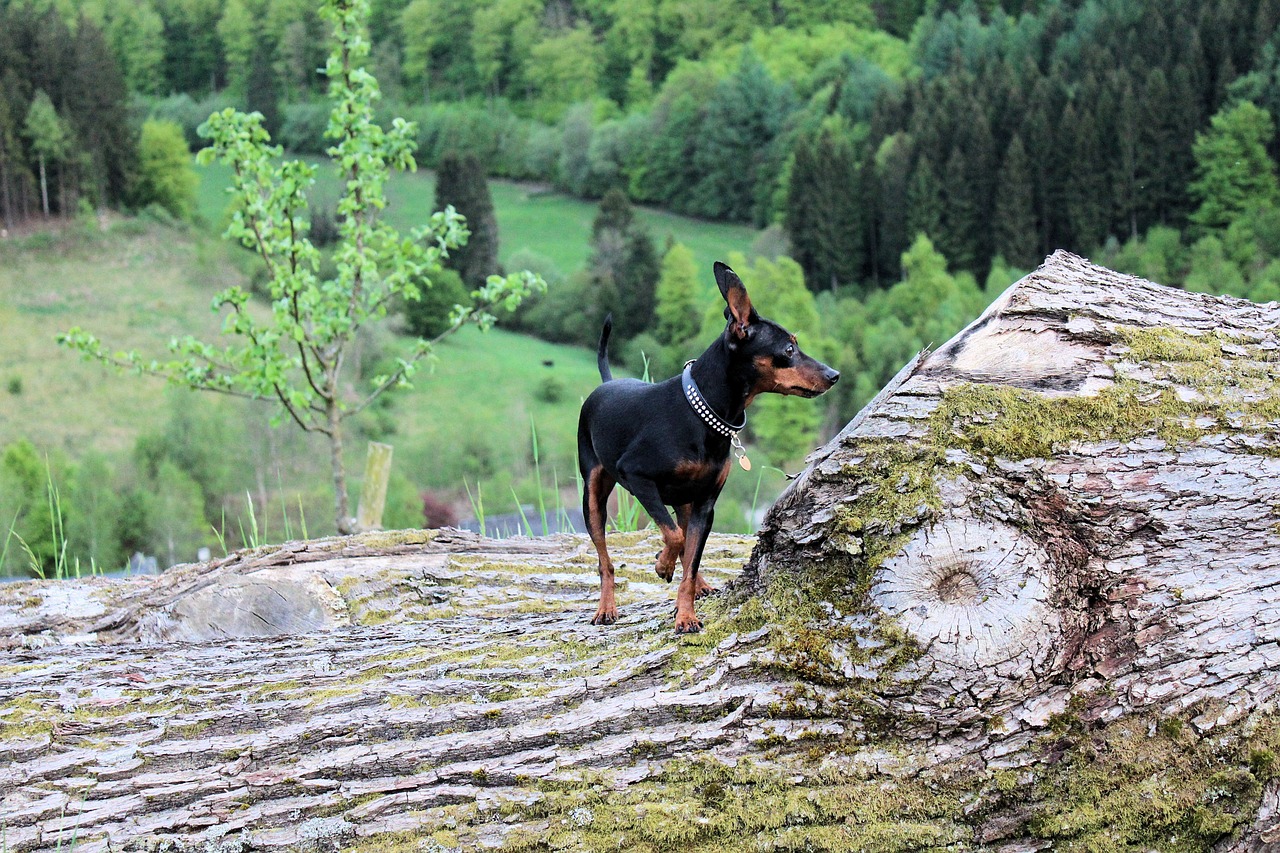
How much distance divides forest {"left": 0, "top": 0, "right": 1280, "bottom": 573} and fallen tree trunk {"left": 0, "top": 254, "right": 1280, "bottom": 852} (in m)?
54.0

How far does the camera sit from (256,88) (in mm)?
119562

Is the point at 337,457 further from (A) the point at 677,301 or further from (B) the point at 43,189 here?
(B) the point at 43,189

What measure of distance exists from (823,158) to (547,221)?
1154 inches

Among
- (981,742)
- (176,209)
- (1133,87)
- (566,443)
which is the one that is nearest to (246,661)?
(981,742)

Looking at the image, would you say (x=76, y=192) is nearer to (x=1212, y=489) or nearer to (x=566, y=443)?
(x=566, y=443)

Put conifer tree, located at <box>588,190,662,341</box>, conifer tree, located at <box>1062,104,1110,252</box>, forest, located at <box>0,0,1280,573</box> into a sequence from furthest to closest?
conifer tree, located at <box>588,190,662,341</box>
conifer tree, located at <box>1062,104,1110,252</box>
forest, located at <box>0,0,1280,573</box>

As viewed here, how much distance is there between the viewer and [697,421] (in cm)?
438

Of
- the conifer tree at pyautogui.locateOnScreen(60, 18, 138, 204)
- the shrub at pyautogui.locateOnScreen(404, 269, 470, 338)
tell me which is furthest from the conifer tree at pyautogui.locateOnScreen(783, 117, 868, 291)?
the conifer tree at pyautogui.locateOnScreen(60, 18, 138, 204)

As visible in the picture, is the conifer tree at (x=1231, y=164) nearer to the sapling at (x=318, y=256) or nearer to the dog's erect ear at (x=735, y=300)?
the sapling at (x=318, y=256)

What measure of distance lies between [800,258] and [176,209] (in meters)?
52.6

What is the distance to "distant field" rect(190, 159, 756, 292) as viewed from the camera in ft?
329

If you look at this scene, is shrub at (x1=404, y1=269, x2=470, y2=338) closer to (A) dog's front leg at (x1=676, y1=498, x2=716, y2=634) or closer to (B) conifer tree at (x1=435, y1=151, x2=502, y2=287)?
(B) conifer tree at (x1=435, y1=151, x2=502, y2=287)

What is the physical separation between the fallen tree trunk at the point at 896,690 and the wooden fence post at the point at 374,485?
5236 millimetres

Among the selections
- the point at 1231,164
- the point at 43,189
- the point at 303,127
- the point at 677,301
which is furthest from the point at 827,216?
the point at 43,189
